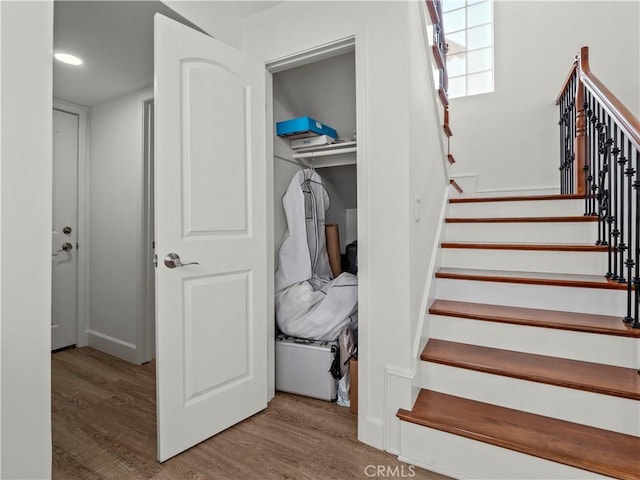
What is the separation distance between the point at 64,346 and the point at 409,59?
3479 millimetres

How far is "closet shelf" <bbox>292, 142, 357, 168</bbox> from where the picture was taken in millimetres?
2277

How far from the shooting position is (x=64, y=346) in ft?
9.84

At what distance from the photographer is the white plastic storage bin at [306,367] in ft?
6.90

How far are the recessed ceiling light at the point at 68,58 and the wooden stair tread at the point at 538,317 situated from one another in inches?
107

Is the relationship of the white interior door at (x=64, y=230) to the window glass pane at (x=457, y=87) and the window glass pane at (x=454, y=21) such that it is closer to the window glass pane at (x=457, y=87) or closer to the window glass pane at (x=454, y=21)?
the window glass pane at (x=457, y=87)

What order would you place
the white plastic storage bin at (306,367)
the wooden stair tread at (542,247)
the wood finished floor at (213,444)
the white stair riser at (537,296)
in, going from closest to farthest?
the wood finished floor at (213,444) → the white stair riser at (537,296) → the wooden stair tread at (542,247) → the white plastic storage bin at (306,367)

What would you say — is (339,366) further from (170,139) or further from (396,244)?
(170,139)

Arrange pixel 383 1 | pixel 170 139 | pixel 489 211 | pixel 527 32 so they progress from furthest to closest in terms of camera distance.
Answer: pixel 527 32, pixel 489 211, pixel 383 1, pixel 170 139

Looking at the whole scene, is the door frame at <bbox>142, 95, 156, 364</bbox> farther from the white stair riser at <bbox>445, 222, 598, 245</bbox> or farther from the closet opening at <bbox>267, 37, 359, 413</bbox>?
the white stair riser at <bbox>445, 222, 598, 245</bbox>

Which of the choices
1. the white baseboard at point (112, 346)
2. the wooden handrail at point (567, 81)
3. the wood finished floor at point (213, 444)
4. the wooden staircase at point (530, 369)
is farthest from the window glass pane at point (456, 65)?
the white baseboard at point (112, 346)

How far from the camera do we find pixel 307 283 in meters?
2.30

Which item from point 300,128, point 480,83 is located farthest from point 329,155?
point 480,83

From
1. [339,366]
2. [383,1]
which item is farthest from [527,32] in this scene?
[339,366]

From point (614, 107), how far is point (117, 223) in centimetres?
347
